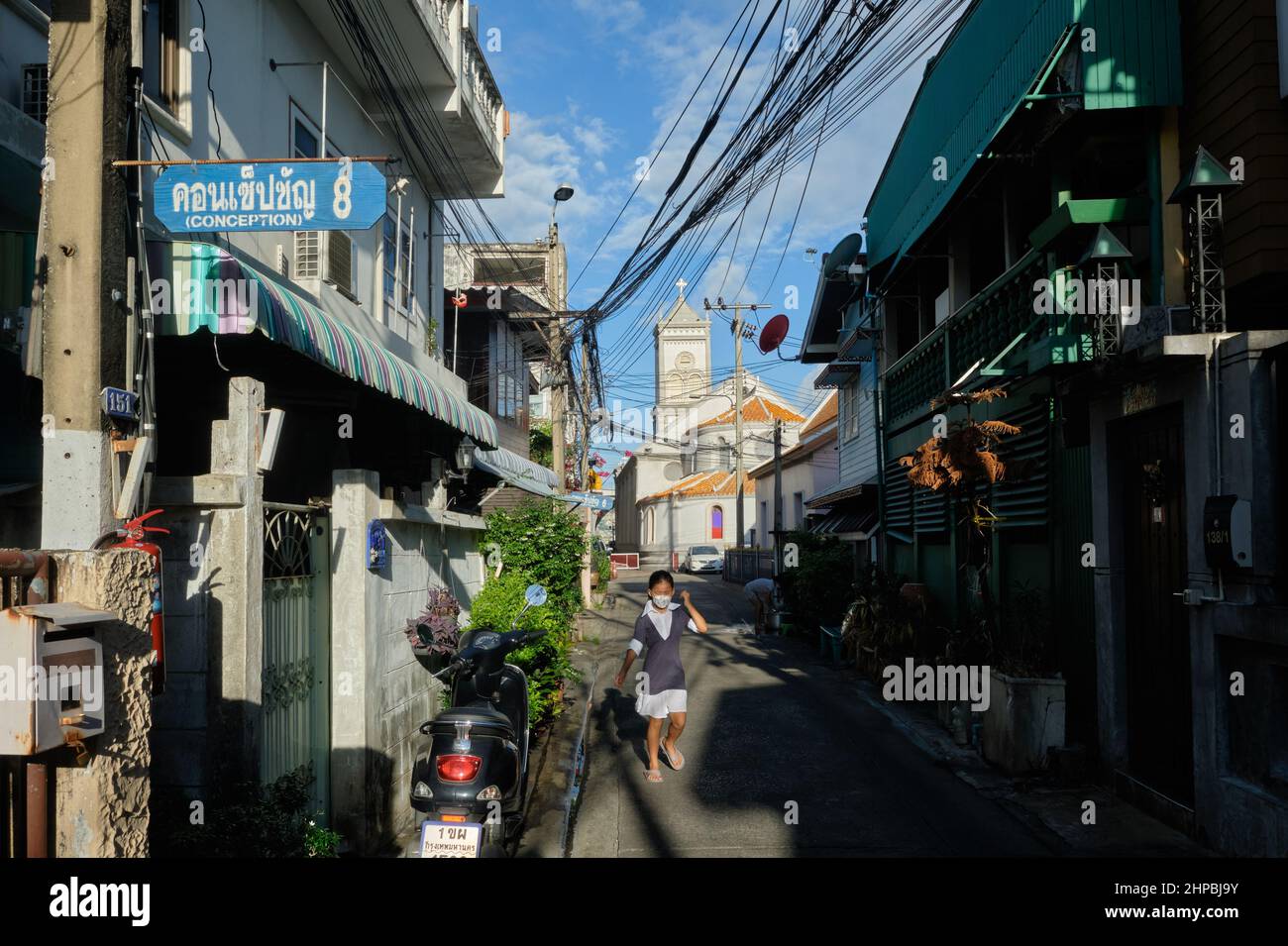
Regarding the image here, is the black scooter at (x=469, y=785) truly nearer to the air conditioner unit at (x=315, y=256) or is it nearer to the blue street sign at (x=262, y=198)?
the blue street sign at (x=262, y=198)

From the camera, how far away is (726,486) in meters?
53.0

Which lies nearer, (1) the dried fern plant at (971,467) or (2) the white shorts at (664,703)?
(2) the white shorts at (664,703)

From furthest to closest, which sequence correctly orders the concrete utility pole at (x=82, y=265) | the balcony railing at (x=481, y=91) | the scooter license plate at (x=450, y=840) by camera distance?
the balcony railing at (x=481, y=91), the scooter license plate at (x=450, y=840), the concrete utility pole at (x=82, y=265)

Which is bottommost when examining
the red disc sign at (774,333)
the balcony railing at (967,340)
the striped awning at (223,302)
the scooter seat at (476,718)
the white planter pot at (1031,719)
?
the white planter pot at (1031,719)

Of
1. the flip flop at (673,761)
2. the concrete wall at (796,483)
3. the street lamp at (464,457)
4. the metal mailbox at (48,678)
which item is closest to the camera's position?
the metal mailbox at (48,678)

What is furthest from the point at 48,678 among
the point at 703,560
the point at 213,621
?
the point at 703,560

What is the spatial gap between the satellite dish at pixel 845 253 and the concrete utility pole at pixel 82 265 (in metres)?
13.6

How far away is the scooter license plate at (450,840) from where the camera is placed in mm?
4652

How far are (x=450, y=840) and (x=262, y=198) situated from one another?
353 cm

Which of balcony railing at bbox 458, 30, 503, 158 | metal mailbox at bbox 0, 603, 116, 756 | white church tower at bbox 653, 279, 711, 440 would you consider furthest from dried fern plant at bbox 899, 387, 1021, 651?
white church tower at bbox 653, 279, 711, 440

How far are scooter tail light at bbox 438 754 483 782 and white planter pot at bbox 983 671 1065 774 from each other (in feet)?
16.0

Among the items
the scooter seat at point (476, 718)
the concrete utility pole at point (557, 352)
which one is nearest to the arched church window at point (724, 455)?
the concrete utility pole at point (557, 352)

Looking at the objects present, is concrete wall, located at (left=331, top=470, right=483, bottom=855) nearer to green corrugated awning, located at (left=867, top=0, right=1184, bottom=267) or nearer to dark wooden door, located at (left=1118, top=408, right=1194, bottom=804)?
dark wooden door, located at (left=1118, top=408, right=1194, bottom=804)

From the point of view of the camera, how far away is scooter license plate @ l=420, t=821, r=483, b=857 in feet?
15.3
